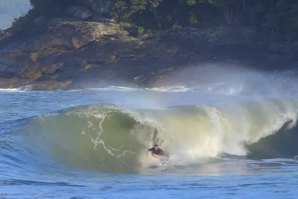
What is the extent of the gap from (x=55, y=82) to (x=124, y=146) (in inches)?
1186

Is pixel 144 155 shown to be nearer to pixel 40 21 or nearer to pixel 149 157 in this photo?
pixel 149 157

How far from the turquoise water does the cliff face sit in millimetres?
21411

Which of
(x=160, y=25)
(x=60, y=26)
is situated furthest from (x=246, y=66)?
(x=60, y=26)

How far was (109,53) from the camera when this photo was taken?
51.4m

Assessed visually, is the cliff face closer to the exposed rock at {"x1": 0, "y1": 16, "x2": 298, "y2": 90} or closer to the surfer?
the exposed rock at {"x1": 0, "y1": 16, "x2": 298, "y2": 90}

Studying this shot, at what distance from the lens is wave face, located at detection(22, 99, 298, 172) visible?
19.5 m

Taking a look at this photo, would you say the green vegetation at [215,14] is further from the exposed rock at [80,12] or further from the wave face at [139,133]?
the wave face at [139,133]

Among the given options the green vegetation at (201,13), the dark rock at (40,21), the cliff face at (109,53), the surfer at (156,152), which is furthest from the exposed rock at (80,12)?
the surfer at (156,152)

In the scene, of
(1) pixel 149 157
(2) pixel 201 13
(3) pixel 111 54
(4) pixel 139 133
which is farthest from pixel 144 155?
(2) pixel 201 13

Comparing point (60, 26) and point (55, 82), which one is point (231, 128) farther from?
point (60, 26)

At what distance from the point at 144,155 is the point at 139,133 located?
1.49 m

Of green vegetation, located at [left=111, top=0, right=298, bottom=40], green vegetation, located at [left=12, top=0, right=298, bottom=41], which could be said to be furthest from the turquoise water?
green vegetation, located at [left=12, top=0, right=298, bottom=41]

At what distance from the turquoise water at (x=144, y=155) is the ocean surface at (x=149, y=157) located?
0.06 feet

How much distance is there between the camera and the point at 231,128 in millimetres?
23312
